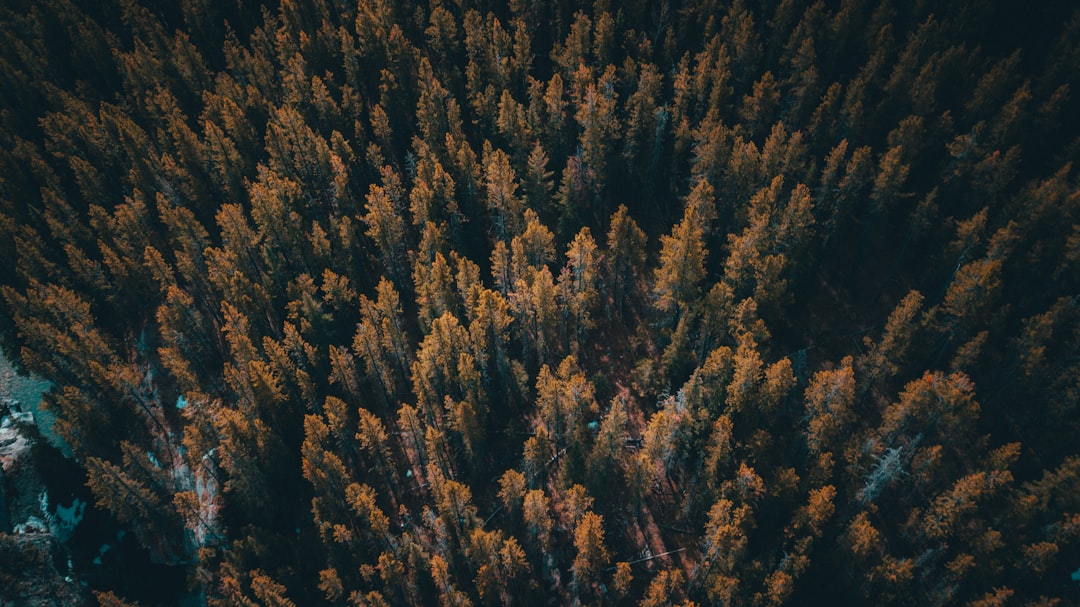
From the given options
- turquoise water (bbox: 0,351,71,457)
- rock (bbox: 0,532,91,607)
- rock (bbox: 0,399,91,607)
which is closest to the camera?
rock (bbox: 0,532,91,607)

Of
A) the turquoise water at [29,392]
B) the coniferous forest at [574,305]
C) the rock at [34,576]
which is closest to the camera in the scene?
the coniferous forest at [574,305]

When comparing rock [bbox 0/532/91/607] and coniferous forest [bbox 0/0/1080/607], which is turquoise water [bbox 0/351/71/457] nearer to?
coniferous forest [bbox 0/0/1080/607]

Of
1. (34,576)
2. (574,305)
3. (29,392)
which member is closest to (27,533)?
(34,576)

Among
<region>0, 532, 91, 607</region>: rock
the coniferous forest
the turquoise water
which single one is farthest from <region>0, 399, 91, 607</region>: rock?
the coniferous forest

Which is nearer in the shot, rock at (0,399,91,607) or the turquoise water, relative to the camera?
rock at (0,399,91,607)

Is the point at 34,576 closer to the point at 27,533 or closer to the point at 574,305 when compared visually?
the point at 27,533

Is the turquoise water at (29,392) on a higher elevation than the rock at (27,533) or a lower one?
higher

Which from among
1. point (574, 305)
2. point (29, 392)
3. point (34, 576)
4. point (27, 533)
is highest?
point (29, 392)

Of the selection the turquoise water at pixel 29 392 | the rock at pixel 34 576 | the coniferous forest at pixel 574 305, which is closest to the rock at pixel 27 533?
the rock at pixel 34 576

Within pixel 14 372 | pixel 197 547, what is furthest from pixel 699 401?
pixel 14 372

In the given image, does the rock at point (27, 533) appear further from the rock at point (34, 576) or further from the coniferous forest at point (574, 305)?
the coniferous forest at point (574, 305)
